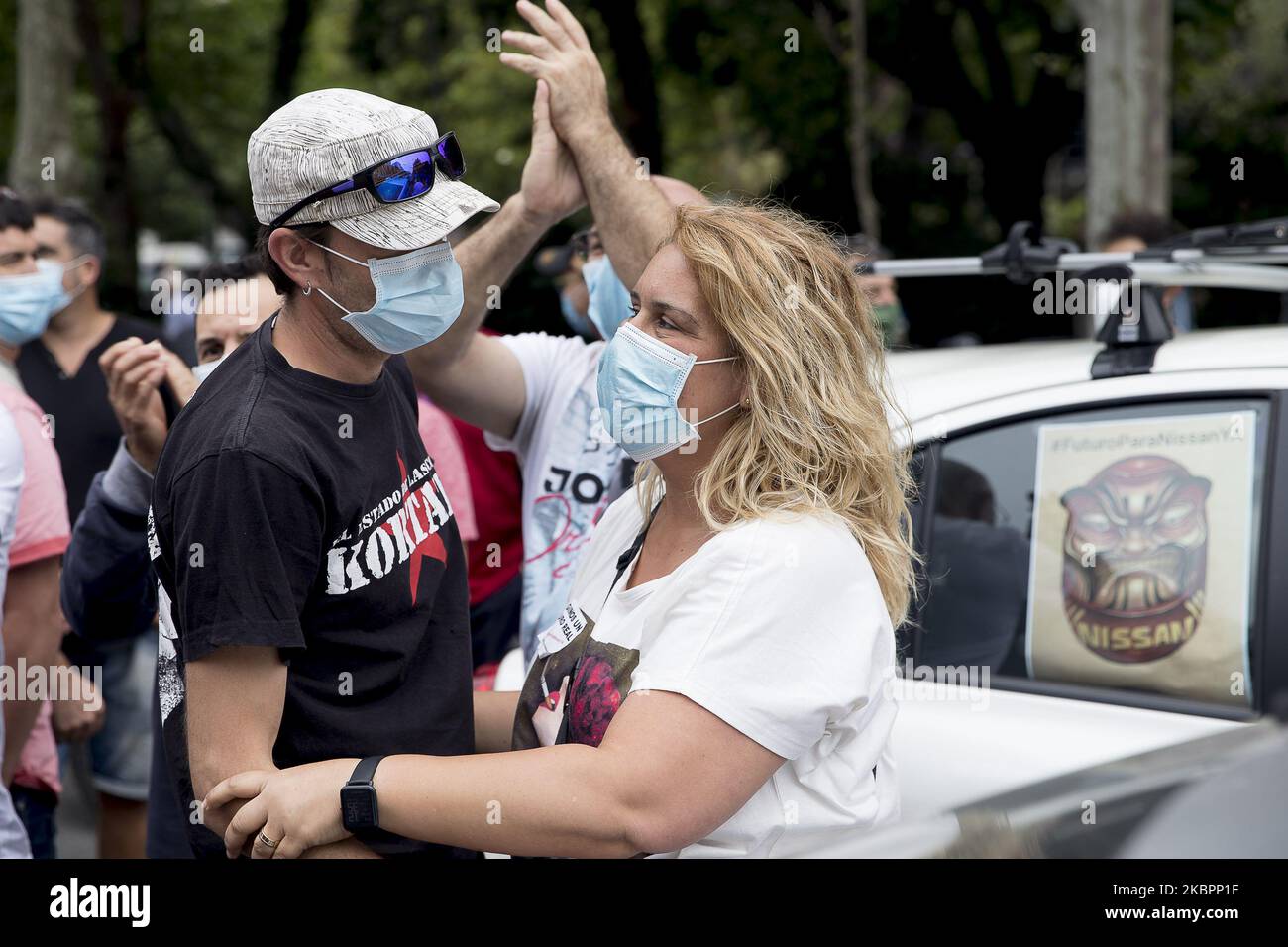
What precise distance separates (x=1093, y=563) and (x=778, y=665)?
116 centimetres

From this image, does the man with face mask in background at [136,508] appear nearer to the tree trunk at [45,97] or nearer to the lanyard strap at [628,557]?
the lanyard strap at [628,557]

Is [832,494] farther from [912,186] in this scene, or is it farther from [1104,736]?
[912,186]

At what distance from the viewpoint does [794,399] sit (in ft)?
6.20

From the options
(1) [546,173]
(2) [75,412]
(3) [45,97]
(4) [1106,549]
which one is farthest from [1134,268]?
(3) [45,97]

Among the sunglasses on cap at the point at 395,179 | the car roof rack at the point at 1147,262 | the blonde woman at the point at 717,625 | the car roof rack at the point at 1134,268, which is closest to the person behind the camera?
the blonde woman at the point at 717,625

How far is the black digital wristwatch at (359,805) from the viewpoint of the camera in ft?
5.69

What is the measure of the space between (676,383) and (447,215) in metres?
0.46

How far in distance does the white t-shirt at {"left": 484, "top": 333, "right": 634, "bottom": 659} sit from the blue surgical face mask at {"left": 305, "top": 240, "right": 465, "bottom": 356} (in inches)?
35.9

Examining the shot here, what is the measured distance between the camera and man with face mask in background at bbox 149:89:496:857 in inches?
69.7

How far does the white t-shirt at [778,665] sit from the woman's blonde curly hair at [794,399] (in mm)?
76

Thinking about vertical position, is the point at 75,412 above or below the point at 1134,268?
below

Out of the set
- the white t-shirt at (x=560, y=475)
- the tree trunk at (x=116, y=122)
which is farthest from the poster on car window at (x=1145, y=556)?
the tree trunk at (x=116, y=122)

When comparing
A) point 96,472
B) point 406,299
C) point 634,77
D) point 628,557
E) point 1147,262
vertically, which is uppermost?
point 634,77

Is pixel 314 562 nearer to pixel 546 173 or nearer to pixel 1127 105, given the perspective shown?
pixel 546 173
